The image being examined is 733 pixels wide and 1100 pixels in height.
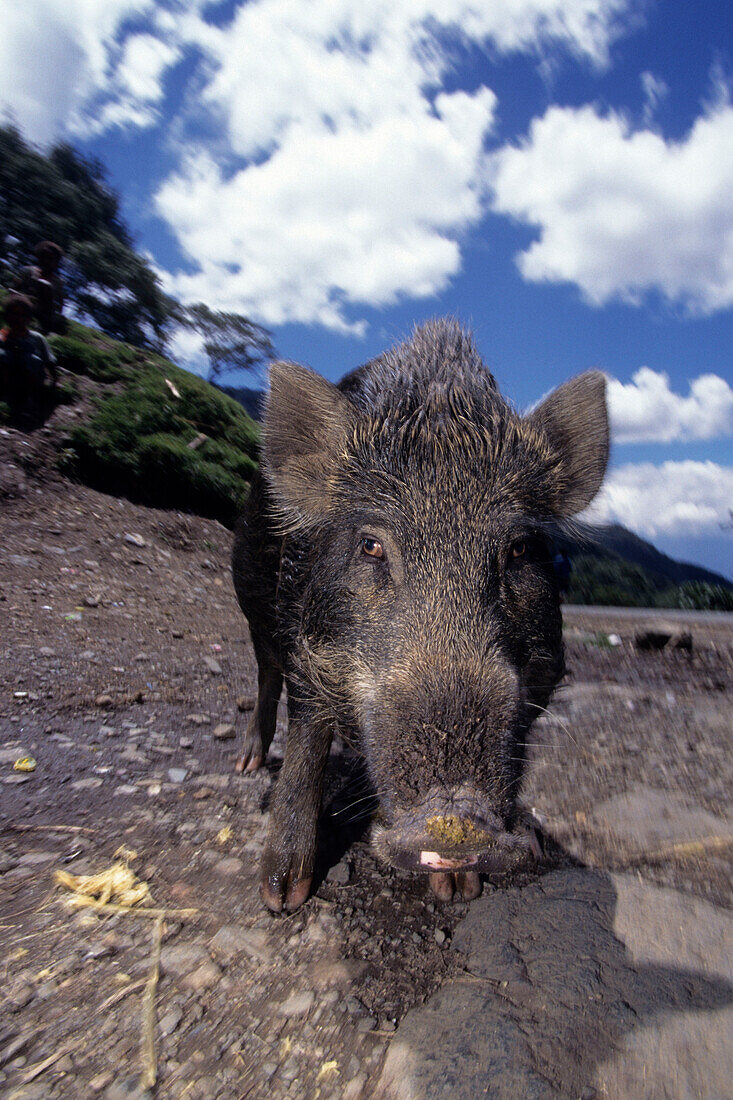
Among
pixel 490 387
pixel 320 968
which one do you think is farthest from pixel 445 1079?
pixel 490 387

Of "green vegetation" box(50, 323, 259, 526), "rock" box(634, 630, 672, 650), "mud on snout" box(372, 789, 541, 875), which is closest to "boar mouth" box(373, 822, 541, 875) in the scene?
"mud on snout" box(372, 789, 541, 875)

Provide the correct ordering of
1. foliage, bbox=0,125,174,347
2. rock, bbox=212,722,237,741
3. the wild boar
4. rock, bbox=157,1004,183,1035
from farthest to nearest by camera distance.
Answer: foliage, bbox=0,125,174,347 < rock, bbox=212,722,237,741 < rock, bbox=157,1004,183,1035 < the wild boar

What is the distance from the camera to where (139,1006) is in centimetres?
186

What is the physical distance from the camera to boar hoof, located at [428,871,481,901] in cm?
244

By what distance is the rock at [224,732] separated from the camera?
13.1 ft

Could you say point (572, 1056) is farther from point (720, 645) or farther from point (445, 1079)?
point (720, 645)

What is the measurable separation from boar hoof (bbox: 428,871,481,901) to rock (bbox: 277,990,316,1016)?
67 cm

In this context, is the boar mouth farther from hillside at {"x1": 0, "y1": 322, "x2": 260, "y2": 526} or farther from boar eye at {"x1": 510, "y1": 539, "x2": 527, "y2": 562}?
hillside at {"x1": 0, "y1": 322, "x2": 260, "y2": 526}

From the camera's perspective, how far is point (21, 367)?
8.54 m

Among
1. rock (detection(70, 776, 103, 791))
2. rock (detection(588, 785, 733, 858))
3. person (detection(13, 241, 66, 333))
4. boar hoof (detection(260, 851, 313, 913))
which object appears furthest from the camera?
person (detection(13, 241, 66, 333))

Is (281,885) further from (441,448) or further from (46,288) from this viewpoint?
(46,288)

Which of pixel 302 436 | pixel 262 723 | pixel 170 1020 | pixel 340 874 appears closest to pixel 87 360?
pixel 262 723

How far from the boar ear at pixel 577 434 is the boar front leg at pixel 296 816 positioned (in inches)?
53.5

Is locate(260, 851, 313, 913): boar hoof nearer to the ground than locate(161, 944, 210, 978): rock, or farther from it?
farther from it
